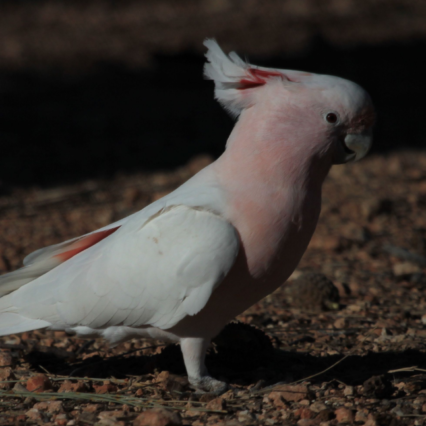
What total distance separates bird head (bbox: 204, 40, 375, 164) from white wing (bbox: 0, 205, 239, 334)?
562 mm

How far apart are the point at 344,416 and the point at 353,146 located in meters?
1.20

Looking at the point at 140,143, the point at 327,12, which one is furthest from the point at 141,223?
the point at 327,12

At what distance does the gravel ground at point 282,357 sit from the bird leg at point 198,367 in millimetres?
62

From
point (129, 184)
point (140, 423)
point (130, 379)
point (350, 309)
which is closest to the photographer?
point (140, 423)

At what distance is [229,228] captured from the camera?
2666 millimetres

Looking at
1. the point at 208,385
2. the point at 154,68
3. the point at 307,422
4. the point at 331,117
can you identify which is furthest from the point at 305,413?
the point at 154,68

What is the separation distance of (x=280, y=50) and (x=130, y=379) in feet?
33.2

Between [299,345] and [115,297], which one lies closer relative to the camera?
[115,297]

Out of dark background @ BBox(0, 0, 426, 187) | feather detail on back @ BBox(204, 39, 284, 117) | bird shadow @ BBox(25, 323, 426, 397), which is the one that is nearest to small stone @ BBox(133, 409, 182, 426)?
bird shadow @ BBox(25, 323, 426, 397)

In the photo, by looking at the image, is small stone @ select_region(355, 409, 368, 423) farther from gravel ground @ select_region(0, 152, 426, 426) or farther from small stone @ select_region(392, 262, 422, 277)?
small stone @ select_region(392, 262, 422, 277)

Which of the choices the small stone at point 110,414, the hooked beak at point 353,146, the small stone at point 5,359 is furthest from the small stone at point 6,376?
the hooked beak at point 353,146

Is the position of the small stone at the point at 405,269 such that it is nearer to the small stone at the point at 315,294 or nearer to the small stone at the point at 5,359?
the small stone at the point at 315,294

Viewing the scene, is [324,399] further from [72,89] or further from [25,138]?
[72,89]

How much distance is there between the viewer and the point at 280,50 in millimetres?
12195
